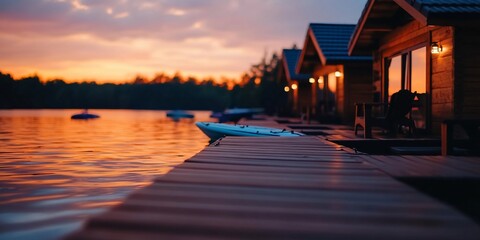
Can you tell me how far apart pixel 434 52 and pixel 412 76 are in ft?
6.87

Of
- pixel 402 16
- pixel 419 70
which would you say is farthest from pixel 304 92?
pixel 419 70

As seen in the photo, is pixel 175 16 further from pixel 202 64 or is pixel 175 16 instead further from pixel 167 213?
pixel 202 64

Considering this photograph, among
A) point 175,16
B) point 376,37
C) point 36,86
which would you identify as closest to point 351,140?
point 376,37

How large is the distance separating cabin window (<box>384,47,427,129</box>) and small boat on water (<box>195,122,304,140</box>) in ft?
10.3

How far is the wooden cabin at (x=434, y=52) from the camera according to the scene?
852 cm

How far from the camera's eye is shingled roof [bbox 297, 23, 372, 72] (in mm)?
16422

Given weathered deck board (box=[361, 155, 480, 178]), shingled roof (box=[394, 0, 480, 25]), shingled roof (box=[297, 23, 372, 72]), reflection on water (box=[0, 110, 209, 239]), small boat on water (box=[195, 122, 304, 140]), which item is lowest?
reflection on water (box=[0, 110, 209, 239])

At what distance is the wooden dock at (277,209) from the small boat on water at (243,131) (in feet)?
19.1

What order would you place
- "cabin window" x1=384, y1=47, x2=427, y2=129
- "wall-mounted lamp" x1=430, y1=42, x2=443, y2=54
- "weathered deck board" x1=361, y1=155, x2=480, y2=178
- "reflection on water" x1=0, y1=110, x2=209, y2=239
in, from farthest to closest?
"cabin window" x1=384, y1=47, x2=427, y2=129, "wall-mounted lamp" x1=430, y1=42, x2=443, y2=54, "reflection on water" x1=0, y1=110, x2=209, y2=239, "weathered deck board" x1=361, y1=155, x2=480, y2=178

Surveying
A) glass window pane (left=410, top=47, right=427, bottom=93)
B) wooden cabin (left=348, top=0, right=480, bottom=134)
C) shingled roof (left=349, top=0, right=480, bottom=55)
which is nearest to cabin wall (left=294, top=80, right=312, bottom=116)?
shingled roof (left=349, top=0, right=480, bottom=55)

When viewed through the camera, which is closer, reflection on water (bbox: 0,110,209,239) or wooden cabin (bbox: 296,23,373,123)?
reflection on water (bbox: 0,110,209,239)

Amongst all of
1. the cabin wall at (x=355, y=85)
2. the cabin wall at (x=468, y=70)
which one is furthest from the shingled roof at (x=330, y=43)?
the cabin wall at (x=468, y=70)

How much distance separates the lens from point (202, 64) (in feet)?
411

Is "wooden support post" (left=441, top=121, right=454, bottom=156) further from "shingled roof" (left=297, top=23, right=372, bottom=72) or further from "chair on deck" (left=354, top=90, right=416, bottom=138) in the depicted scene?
"shingled roof" (left=297, top=23, right=372, bottom=72)
